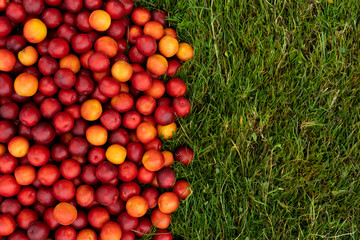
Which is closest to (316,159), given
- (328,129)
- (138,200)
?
(328,129)

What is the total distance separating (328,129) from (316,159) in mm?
312

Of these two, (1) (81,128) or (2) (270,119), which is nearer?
(1) (81,128)

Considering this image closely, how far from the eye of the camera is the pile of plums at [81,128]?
2863 mm

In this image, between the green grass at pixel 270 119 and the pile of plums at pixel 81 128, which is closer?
the pile of plums at pixel 81 128

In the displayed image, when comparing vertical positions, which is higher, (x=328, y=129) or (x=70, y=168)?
(x=328, y=129)

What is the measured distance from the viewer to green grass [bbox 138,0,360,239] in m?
3.19

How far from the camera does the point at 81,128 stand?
301 centimetres

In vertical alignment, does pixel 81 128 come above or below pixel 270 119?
below

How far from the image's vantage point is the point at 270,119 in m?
3.37

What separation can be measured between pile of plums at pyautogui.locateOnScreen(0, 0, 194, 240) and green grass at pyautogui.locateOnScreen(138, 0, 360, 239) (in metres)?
0.26

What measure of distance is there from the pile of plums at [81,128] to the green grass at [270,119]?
0.26 m

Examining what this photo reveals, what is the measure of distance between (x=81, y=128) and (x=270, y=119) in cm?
168

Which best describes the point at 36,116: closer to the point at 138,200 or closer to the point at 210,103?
the point at 138,200

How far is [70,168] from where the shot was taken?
2869 millimetres
